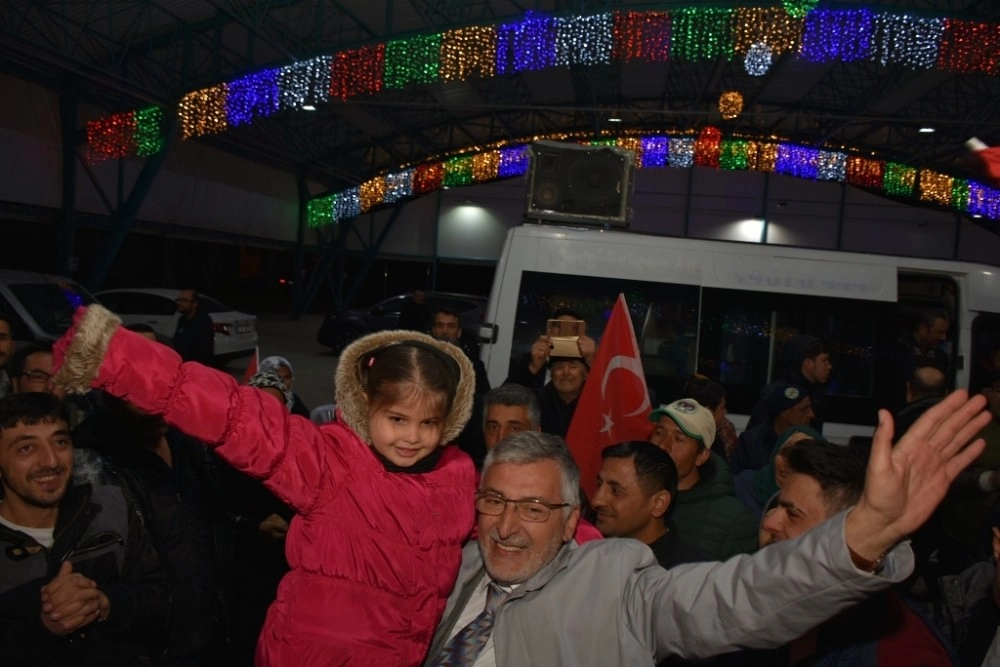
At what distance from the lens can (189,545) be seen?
2.77 m

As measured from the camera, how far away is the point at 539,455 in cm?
216

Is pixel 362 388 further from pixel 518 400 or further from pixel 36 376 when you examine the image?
pixel 36 376

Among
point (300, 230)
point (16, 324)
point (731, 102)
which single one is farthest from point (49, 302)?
point (300, 230)

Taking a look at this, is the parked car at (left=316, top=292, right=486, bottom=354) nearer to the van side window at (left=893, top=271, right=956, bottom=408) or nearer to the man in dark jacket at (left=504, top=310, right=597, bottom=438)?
the van side window at (left=893, top=271, right=956, bottom=408)

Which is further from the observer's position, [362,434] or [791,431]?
[791,431]

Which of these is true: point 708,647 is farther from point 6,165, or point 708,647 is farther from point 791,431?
point 6,165

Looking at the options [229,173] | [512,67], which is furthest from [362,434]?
[229,173]

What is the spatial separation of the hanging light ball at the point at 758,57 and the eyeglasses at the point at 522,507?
12.4 meters

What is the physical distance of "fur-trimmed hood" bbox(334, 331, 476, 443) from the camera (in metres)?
2.17

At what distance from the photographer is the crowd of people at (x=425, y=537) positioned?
147cm

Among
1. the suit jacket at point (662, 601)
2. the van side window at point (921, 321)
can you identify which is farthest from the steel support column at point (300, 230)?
the suit jacket at point (662, 601)

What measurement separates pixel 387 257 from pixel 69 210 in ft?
50.0

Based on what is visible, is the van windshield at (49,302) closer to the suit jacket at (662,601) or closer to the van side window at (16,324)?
the van side window at (16,324)

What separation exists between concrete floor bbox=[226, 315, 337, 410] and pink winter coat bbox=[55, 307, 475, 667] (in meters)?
10.2
